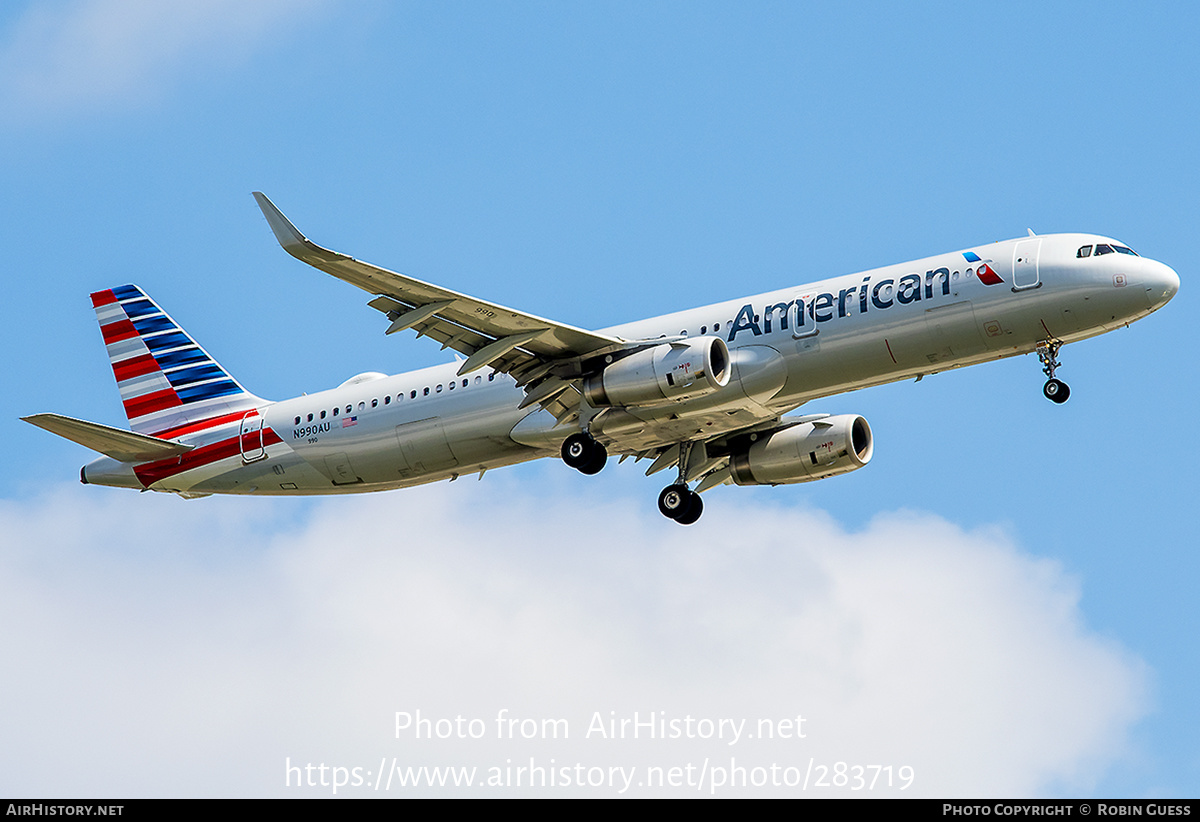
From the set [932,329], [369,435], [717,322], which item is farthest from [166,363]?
[932,329]

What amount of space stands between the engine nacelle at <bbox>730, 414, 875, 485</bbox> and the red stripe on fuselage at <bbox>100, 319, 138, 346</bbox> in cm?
2036

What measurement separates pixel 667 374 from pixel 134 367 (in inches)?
799

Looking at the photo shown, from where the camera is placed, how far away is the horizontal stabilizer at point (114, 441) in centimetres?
4206

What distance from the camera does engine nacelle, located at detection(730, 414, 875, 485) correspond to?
146 ft

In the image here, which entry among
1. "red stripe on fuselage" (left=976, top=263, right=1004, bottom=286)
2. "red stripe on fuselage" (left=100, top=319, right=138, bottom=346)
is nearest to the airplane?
"red stripe on fuselage" (left=976, top=263, right=1004, bottom=286)

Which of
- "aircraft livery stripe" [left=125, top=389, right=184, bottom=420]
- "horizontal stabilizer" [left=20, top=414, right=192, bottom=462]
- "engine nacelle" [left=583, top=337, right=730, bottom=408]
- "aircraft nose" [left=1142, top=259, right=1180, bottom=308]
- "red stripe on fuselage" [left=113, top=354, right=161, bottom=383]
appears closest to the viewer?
"aircraft nose" [left=1142, top=259, right=1180, bottom=308]

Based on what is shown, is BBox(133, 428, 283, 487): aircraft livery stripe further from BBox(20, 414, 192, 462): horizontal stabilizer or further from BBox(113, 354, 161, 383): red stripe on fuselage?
BBox(113, 354, 161, 383): red stripe on fuselage

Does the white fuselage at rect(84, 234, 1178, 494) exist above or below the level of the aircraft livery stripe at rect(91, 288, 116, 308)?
below

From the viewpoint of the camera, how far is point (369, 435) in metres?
43.9

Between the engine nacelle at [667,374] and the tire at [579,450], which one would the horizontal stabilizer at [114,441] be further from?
the engine nacelle at [667,374]

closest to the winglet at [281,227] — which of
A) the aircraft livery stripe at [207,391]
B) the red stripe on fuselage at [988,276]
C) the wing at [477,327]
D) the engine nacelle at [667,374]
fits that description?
the wing at [477,327]

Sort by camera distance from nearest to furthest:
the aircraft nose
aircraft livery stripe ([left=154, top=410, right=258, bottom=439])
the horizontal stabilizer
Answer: the aircraft nose
the horizontal stabilizer
aircraft livery stripe ([left=154, top=410, right=258, bottom=439])
